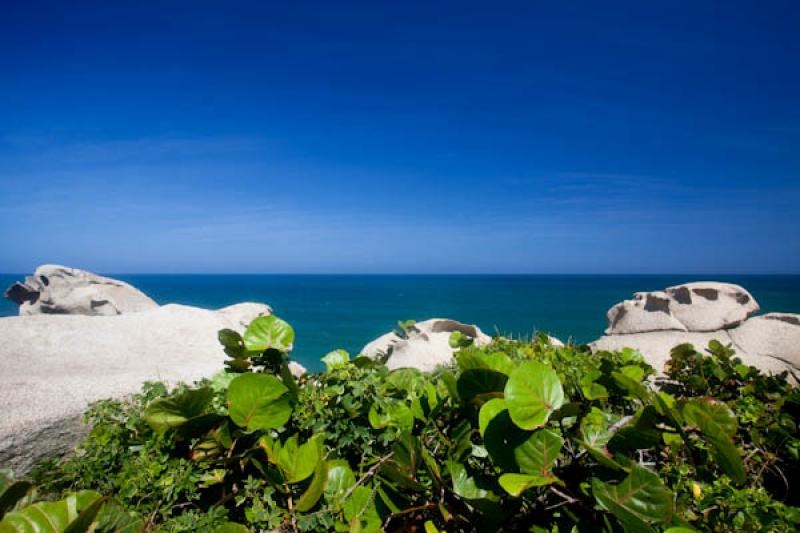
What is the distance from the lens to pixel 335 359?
1.89 meters

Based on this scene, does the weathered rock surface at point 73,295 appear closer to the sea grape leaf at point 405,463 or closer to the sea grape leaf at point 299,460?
the sea grape leaf at point 299,460

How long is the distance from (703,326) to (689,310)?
43 cm

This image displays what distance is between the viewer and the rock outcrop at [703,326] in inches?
214

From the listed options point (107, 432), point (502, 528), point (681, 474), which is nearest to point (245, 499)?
point (107, 432)

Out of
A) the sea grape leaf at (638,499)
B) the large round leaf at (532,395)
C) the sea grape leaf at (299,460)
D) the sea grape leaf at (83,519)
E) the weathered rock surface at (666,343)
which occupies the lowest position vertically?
the weathered rock surface at (666,343)

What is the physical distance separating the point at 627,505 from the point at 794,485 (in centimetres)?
109

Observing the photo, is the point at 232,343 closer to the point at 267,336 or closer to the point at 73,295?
the point at 267,336

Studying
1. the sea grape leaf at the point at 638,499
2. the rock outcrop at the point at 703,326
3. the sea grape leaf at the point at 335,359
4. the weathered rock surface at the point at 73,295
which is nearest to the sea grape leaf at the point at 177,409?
the sea grape leaf at the point at 335,359

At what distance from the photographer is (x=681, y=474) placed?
1211 millimetres

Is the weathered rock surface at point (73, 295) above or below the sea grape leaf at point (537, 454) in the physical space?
below

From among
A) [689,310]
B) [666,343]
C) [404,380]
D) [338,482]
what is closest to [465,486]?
[338,482]

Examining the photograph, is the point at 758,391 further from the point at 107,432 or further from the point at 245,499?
the point at 107,432

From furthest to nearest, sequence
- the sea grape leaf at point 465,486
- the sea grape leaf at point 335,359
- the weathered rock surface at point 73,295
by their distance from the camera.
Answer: the weathered rock surface at point 73,295, the sea grape leaf at point 335,359, the sea grape leaf at point 465,486

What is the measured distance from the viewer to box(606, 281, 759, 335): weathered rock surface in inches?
271
